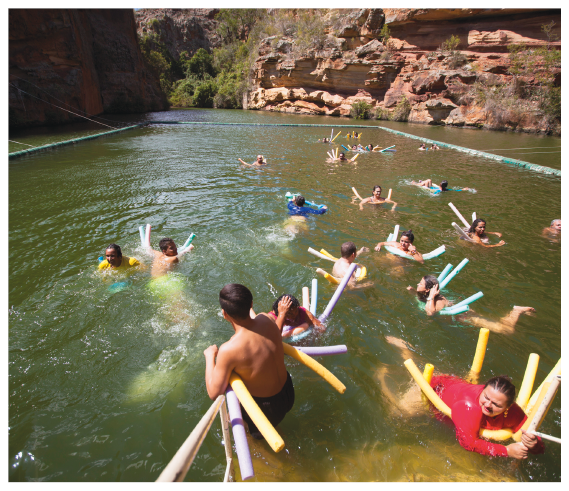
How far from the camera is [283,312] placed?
3.37 metres

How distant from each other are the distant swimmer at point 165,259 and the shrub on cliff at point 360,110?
37.9 metres

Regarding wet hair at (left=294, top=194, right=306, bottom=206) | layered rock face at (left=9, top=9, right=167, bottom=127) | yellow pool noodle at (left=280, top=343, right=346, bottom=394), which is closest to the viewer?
yellow pool noodle at (left=280, top=343, right=346, bottom=394)

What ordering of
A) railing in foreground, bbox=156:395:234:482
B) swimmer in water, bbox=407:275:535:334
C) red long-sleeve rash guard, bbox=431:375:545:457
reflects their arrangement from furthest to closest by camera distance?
swimmer in water, bbox=407:275:535:334, red long-sleeve rash guard, bbox=431:375:545:457, railing in foreground, bbox=156:395:234:482

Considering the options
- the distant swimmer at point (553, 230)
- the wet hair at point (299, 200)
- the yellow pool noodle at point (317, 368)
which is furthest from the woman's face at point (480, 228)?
the yellow pool noodle at point (317, 368)

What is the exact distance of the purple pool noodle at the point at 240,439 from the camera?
1.86 m

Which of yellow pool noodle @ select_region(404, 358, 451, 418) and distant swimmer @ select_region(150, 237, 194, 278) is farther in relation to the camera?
distant swimmer @ select_region(150, 237, 194, 278)

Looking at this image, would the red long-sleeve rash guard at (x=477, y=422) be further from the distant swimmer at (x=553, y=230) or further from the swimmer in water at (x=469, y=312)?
the distant swimmer at (x=553, y=230)

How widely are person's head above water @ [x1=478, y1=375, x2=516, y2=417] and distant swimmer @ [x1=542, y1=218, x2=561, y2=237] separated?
23.3 feet

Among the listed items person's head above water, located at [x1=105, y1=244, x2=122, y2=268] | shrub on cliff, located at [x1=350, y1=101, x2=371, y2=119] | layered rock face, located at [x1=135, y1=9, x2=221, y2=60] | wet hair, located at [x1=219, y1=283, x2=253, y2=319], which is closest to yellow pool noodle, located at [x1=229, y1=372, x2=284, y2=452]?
wet hair, located at [x1=219, y1=283, x2=253, y2=319]

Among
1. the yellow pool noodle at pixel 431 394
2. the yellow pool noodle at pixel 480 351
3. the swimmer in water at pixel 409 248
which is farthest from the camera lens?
the swimmer in water at pixel 409 248

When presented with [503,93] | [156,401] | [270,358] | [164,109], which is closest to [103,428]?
[156,401]

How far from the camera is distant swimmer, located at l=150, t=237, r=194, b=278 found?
5777 millimetres

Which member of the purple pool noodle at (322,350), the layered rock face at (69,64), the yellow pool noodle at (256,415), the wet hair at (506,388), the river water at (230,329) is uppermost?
the layered rock face at (69,64)

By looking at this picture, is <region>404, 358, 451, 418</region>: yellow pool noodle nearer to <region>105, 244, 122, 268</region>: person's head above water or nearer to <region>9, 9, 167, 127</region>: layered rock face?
<region>105, 244, 122, 268</region>: person's head above water
